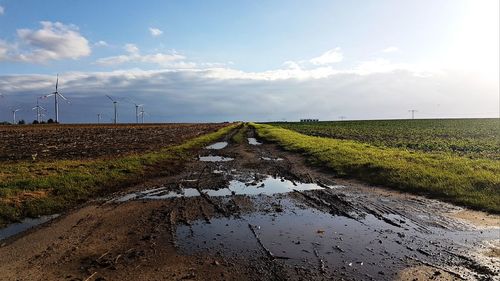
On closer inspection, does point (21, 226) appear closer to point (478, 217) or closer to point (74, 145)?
point (478, 217)

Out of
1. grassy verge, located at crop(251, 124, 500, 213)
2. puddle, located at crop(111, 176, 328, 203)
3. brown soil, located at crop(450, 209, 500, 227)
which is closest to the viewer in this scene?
A: brown soil, located at crop(450, 209, 500, 227)

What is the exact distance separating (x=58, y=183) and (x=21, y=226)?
4.25 meters

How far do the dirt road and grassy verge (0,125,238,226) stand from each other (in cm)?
113

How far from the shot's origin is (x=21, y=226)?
11.1 meters

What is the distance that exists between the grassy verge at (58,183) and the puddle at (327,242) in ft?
17.2

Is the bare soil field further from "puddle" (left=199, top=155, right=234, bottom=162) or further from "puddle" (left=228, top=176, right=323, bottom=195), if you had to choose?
"puddle" (left=228, top=176, right=323, bottom=195)

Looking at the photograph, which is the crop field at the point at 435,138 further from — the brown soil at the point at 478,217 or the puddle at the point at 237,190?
the puddle at the point at 237,190

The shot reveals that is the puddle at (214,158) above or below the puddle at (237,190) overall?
above

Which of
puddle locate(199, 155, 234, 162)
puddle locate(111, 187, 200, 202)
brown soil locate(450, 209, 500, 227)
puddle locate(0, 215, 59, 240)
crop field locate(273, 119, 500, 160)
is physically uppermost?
crop field locate(273, 119, 500, 160)

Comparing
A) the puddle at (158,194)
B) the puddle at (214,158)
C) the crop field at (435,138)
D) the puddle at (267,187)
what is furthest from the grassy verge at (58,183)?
the crop field at (435,138)

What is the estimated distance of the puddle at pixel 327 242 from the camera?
7.80 meters

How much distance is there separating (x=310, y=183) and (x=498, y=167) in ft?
26.7

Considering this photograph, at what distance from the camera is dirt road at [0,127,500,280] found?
7512mm

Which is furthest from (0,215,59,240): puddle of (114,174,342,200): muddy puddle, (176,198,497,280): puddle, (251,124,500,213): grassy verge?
(251,124,500,213): grassy verge
